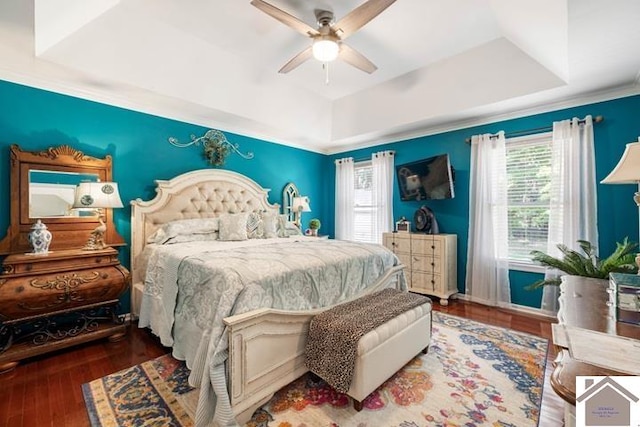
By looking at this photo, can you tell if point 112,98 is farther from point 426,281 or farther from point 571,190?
point 571,190

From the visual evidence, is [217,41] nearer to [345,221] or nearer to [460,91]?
[460,91]

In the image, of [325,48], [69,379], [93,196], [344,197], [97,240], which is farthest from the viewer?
[344,197]

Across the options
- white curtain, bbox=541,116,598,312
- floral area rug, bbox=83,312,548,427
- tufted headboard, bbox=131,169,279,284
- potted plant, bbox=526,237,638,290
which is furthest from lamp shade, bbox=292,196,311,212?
white curtain, bbox=541,116,598,312

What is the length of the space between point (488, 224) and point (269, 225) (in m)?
3.00

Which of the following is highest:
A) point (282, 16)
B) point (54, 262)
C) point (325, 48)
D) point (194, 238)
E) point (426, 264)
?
point (282, 16)

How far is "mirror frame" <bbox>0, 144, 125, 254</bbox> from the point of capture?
8.38 feet

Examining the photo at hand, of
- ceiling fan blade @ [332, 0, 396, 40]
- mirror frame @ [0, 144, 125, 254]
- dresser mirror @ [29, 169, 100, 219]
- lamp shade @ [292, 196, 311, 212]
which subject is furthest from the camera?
lamp shade @ [292, 196, 311, 212]

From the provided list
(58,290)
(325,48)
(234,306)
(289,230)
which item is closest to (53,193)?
(58,290)

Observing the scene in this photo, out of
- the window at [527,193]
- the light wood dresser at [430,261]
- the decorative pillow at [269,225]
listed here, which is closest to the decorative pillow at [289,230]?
the decorative pillow at [269,225]

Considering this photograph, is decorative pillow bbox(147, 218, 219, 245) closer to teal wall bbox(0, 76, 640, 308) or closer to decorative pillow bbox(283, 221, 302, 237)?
teal wall bbox(0, 76, 640, 308)

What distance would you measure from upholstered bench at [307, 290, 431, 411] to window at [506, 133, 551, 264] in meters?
2.11

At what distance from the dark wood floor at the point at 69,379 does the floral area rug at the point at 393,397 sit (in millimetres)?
77

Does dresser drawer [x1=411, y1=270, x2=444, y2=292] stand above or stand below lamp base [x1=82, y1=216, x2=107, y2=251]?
below

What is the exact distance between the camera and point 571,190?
318cm
